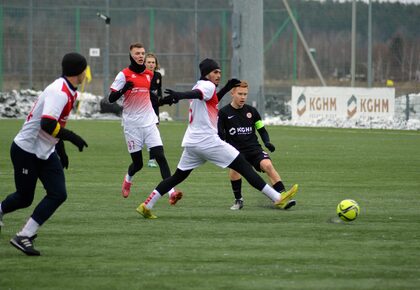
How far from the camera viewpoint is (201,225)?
38.7 feet

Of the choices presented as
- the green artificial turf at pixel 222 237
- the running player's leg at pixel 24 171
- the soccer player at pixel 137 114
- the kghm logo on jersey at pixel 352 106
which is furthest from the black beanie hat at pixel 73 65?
the kghm logo on jersey at pixel 352 106

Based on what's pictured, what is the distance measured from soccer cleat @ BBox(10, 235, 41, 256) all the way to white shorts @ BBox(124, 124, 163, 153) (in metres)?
5.62

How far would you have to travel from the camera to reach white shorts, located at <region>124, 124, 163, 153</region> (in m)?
15.3

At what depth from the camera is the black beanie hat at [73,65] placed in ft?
32.3

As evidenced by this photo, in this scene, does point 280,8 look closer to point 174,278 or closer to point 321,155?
point 321,155

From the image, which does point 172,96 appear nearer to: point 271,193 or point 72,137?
point 271,193

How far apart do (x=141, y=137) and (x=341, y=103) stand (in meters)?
21.9

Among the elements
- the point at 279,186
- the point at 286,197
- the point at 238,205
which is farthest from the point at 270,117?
the point at 286,197

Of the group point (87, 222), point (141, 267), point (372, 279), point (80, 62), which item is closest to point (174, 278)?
point (141, 267)

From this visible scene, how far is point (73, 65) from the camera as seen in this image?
985 cm

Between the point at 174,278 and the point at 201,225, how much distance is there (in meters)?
3.26

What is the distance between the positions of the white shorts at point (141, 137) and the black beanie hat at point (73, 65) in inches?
211

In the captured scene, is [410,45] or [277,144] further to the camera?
[410,45]

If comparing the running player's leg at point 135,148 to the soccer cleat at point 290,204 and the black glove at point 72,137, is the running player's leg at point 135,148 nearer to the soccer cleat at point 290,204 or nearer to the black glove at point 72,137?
the soccer cleat at point 290,204
